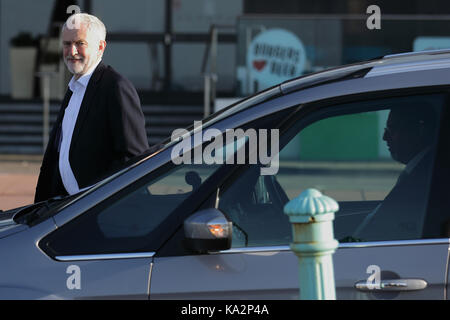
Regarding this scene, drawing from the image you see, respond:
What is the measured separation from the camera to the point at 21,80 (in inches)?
643

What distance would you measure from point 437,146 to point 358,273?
1.77 feet

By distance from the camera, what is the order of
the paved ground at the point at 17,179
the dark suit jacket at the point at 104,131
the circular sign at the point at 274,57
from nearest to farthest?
the dark suit jacket at the point at 104,131, the paved ground at the point at 17,179, the circular sign at the point at 274,57

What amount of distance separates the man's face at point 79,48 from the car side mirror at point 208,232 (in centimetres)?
176

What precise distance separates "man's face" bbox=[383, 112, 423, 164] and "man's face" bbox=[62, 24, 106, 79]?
67.1 inches

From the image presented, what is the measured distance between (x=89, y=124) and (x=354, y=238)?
176 centimetres

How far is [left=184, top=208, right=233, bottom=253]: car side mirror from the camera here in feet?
10.2

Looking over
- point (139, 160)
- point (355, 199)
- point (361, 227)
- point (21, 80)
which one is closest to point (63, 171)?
point (139, 160)

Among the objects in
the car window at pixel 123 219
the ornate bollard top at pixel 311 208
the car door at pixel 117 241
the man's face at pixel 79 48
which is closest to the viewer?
the ornate bollard top at pixel 311 208

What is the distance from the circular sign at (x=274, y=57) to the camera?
13.2 metres

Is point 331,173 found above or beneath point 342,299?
beneath

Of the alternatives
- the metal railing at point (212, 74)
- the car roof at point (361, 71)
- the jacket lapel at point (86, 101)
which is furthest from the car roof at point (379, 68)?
the metal railing at point (212, 74)

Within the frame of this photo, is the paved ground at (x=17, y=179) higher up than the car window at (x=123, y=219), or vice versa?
the car window at (x=123, y=219)

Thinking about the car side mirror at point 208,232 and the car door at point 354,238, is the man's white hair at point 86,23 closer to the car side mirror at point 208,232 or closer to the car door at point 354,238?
the car door at point 354,238
